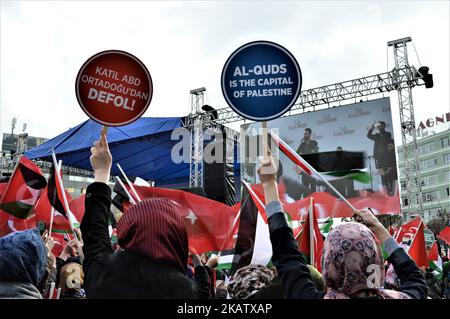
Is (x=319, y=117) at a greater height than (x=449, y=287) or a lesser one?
greater

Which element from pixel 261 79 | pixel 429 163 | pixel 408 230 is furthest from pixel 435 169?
pixel 261 79

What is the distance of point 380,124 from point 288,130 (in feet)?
9.53

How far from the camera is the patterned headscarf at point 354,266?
1559 millimetres

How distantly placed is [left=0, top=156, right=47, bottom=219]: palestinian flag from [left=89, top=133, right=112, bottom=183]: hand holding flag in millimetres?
2793

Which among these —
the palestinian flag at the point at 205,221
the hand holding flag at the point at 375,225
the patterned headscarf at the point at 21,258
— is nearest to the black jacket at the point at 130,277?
the patterned headscarf at the point at 21,258

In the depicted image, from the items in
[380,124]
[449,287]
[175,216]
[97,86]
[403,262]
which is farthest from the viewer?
[380,124]

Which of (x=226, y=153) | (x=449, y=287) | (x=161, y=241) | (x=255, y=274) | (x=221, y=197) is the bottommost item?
(x=449, y=287)

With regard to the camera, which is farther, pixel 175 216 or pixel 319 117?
pixel 319 117

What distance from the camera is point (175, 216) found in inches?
66.6

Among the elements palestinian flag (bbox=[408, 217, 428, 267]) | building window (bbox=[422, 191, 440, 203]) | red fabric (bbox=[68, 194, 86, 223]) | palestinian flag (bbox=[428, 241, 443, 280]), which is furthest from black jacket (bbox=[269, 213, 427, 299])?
building window (bbox=[422, 191, 440, 203])

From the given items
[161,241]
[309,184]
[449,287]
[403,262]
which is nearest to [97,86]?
[161,241]

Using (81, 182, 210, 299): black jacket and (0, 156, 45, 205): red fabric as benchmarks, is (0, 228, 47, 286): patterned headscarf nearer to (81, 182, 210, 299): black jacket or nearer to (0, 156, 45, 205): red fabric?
(81, 182, 210, 299): black jacket
